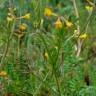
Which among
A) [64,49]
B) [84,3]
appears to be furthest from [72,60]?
[84,3]

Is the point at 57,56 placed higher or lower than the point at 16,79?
higher

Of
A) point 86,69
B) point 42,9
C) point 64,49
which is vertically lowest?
point 86,69

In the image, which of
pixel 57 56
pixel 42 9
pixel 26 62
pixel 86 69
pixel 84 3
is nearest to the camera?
pixel 57 56

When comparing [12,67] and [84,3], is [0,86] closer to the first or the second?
[12,67]

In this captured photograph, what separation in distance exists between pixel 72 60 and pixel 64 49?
122 mm

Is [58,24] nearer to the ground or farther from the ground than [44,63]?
farther from the ground

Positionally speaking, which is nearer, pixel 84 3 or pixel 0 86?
pixel 0 86

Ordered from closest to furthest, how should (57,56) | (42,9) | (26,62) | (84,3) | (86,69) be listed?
(57,56) → (42,9) → (26,62) → (86,69) → (84,3)

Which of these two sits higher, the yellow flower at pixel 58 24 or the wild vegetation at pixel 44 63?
the yellow flower at pixel 58 24

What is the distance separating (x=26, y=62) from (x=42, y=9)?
1.01ft

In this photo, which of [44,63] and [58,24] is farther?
[44,63]

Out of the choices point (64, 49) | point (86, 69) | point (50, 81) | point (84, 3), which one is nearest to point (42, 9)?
point (64, 49)

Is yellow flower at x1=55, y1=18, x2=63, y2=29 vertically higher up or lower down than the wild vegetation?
higher up

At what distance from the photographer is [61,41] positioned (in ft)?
5.88
